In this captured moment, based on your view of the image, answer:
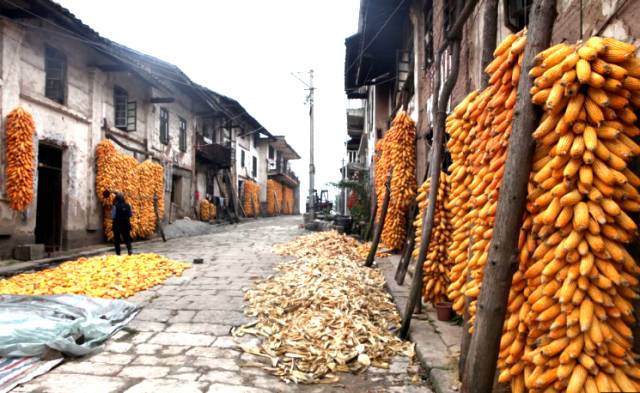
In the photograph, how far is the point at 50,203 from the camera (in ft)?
36.4

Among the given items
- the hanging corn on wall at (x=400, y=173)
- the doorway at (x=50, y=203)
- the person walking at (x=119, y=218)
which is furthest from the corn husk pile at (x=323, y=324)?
the doorway at (x=50, y=203)

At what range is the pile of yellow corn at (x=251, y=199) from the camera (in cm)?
3002

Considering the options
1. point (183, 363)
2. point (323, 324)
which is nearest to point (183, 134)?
point (323, 324)

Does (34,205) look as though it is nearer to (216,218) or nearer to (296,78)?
(216,218)

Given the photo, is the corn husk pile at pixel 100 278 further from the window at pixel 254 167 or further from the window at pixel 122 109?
the window at pixel 254 167

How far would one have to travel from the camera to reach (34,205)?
31.3 ft

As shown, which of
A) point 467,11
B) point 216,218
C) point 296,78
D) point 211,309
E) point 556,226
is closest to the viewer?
point 556,226

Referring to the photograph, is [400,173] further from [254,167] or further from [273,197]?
[273,197]

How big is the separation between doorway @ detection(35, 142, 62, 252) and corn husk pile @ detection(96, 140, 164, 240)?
1370 millimetres

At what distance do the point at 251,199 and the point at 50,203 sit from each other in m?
20.3

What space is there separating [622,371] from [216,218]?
22812 millimetres

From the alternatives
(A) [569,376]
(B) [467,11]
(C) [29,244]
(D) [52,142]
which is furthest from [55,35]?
(A) [569,376]

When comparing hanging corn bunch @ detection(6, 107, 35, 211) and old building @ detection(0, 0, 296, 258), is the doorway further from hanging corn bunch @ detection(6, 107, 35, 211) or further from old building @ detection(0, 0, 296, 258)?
hanging corn bunch @ detection(6, 107, 35, 211)

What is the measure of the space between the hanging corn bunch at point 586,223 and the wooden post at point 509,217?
11 cm
